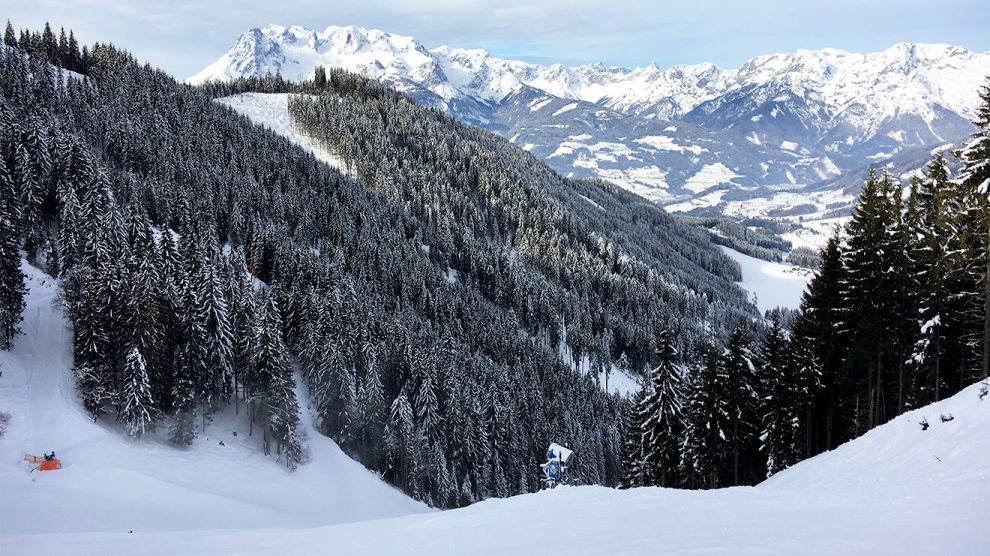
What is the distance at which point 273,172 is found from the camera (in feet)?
504

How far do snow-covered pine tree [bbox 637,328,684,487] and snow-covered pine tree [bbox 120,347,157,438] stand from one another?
45.0 m

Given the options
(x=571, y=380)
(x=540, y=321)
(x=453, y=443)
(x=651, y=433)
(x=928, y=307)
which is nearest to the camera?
(x=928, y=307)

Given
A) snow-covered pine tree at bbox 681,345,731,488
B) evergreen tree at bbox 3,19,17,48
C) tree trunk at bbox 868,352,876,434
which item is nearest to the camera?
tree trunk at bbox 868,352,876,434

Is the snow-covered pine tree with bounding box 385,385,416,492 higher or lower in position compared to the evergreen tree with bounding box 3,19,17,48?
lower

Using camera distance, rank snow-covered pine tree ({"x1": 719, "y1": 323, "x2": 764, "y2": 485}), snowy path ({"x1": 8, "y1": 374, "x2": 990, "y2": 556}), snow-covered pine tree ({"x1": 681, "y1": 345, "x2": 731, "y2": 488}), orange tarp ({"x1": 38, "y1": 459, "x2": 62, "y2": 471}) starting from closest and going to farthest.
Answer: snowy path ({"x1": 8, "y1": 374, "x2": 990, "y2": 556})
snow-covered pine tree ({"x1": 719, "y1": 323, "x2": 764, "y2": 485})
snow-covered pine tree ({"x1": 681, "y1": 345, "x2": 731, "y2": 488})
orange tarp ({"x1": 38, "y1": 459, "x2": 62, "y2": 471})

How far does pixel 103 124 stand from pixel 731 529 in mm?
143343

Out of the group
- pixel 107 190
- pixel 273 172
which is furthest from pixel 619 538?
pixel 273 172

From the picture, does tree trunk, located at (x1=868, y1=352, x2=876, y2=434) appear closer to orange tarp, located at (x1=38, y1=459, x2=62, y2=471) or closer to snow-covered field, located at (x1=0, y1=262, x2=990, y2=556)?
snow-covered field, located at (x1=0, y1=262, x2=990, y2=556)

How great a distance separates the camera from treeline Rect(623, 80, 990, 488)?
34312 millimetres

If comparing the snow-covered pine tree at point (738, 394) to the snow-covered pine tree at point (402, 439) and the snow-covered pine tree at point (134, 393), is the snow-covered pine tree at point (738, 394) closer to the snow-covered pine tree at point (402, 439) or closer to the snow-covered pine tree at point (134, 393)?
the snow-covered pine tree at point (402, 439)

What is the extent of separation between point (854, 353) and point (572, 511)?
977 inches

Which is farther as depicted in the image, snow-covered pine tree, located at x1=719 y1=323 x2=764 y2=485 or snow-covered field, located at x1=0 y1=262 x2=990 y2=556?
snow-covered pine tree, located at x1=719 y1=323 x2=764 y2=485

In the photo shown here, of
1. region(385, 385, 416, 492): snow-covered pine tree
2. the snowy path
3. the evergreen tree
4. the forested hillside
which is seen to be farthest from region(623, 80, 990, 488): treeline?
the evergreen tree

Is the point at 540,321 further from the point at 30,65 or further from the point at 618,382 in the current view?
the point at 30,65
